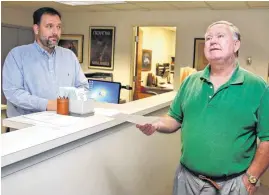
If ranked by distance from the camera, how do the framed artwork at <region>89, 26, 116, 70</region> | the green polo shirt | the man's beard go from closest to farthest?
the green polo shirt → the man's beard → the framed artwork at <region>89, 26, 116, 70</region>

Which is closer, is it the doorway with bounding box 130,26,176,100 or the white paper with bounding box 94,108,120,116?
the white paper with bounding box 94,108,120,116

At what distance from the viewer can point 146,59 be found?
748 centimetres

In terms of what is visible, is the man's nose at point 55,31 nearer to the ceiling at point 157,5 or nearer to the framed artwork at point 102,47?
the ceiling at point 157,5

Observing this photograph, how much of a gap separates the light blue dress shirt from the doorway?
156 inches

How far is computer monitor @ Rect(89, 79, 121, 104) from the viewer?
3773mm

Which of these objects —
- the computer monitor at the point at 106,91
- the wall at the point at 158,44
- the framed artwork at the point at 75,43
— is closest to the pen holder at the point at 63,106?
the computer monitor at the point at 106,91

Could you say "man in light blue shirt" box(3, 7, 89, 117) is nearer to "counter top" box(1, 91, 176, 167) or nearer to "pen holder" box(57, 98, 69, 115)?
"pen holder" box(57, 98, 69, 115)

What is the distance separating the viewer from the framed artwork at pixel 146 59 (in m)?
7.30

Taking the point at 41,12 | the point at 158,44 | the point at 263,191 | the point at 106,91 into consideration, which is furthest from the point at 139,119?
the point at 158,44

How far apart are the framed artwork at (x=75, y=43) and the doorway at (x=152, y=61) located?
115cm

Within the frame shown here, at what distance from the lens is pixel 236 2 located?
4.59 m

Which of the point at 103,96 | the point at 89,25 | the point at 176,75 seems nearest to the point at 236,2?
the point at 176,75

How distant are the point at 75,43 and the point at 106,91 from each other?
2.85 meters

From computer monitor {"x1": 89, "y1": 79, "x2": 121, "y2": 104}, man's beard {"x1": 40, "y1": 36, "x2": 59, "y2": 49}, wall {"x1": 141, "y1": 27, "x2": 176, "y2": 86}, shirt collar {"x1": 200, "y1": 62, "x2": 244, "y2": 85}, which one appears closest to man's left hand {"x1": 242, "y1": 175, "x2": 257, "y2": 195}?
shirt collar {"x1": 200, "y1": 62, "x2": 244, "y2": 85}
